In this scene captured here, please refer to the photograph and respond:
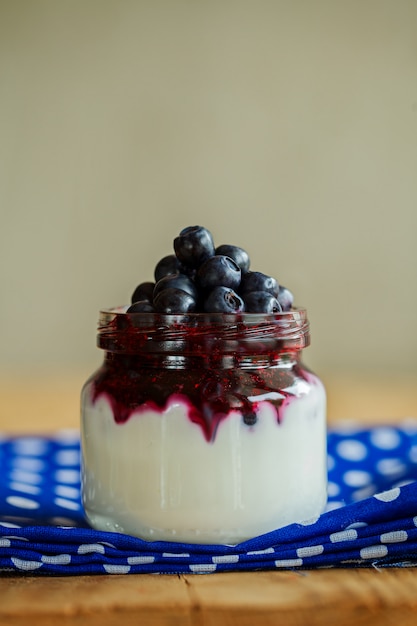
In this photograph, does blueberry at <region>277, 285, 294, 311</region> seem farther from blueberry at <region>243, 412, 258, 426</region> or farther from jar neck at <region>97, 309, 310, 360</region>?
blueberry at <region>243, 412, 258, 426</region>

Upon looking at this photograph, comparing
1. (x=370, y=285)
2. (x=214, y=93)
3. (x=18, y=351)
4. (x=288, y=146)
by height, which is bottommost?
(x=18, y=351)

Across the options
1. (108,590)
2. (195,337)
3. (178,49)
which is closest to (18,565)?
(108,590)

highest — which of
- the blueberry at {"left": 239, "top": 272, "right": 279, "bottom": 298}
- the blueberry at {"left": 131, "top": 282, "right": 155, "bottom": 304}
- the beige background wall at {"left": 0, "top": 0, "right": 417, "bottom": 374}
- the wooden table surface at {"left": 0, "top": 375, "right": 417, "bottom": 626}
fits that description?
the beige background wall at {"left": 0, "top": 0, "right": 417, "bottom": 374}

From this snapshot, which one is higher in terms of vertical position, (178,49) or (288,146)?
(178,49)

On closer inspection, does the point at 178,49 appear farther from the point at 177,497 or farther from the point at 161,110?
the point at 177,497

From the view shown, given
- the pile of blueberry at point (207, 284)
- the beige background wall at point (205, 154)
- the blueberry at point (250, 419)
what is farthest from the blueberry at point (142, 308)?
the beige background wall at point (205, 154)

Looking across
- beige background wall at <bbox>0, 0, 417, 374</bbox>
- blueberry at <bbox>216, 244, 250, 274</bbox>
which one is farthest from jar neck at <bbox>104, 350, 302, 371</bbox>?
beige background wall at <bbox>0, 0, 417, 374</bbox>

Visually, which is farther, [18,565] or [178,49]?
[178,49]
